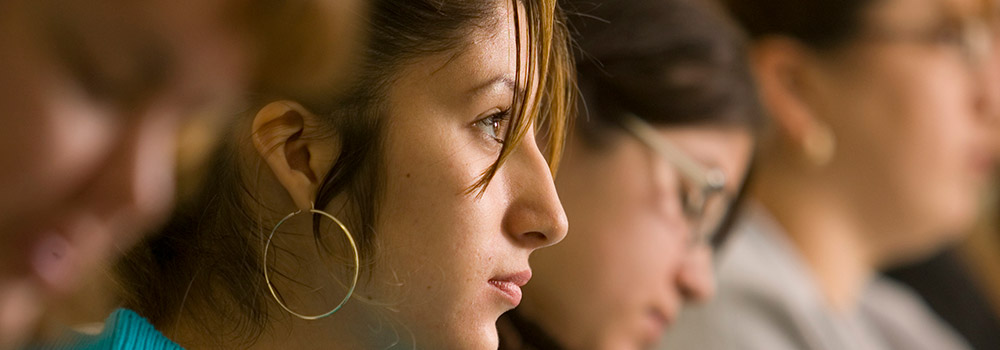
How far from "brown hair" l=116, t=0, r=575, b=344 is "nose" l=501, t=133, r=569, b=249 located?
0.6 inches

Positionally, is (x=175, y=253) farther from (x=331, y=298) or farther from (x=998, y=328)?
(x=998, y=328)

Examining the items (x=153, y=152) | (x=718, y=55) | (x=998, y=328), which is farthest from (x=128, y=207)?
(x=998, y=328)

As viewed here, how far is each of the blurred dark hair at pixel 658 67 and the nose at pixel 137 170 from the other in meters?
0.38

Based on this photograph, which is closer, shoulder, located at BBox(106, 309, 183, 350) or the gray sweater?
shoulder, located at BBox(106, 309, 183, 350)

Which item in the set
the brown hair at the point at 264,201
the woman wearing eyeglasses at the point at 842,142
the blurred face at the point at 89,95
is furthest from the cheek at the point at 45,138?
the woman wearing eyeglasses at the point at 842,142

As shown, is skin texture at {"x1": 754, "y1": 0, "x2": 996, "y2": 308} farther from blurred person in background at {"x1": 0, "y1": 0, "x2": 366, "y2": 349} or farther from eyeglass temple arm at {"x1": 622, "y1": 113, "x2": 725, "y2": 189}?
blurred person in background at {"x1": 0, "y1": 0, "x2": 366, "y2": 349}

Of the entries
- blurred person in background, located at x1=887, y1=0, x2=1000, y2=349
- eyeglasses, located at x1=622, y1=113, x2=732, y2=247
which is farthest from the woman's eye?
blurred person in background, located at x1=887, y1=0, x2=1000, y2=349

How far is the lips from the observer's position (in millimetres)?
475

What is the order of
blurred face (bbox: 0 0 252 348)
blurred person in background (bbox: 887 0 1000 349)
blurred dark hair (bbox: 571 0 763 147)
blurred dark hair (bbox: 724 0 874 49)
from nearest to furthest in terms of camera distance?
blurred face (bbox: 0 0 252 348), blurred dark hair (bbox: 571 0 763 147), blurred dark hair (bbox: 724 0 874 49), blurred person in background (bbox: 887 0 1000 349)

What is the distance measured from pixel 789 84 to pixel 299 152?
29.5 inches

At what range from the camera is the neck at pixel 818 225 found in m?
1.11

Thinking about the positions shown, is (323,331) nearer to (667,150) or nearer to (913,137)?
(667,150)

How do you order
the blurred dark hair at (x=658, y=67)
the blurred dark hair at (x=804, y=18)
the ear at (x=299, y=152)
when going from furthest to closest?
the blurred dark hair at (x=804, y=18)
the blurred dark hair at (x=658, y=67)
the ear at (x=299, y=152)

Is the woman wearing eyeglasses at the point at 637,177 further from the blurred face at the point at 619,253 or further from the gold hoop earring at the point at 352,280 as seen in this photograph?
the gold hoop earring at the point at 352,280
